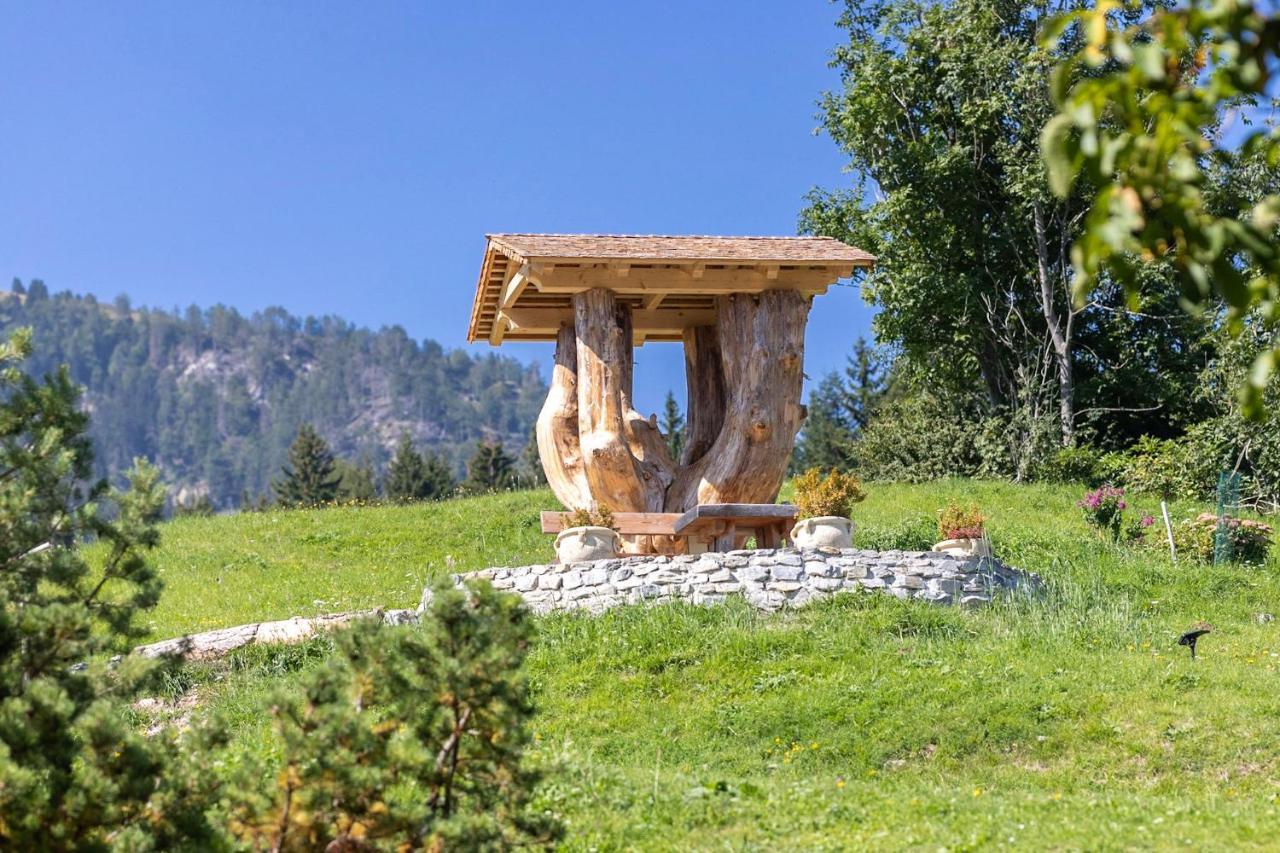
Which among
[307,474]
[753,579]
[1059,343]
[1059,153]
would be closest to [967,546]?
[753,579]

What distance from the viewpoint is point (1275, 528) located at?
21766 millimetres

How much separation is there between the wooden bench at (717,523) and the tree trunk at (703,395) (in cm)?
148

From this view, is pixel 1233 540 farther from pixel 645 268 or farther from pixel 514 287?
pixel 514 287

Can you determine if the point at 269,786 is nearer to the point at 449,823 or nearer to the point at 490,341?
the point at 449,823

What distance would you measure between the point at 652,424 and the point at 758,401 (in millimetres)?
1478

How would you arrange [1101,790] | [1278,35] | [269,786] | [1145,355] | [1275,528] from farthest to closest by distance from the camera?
[1145,355]
[1275,528]
[1101,790]
[269,786]
[1278,35]

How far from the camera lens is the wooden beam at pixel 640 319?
17.8 m

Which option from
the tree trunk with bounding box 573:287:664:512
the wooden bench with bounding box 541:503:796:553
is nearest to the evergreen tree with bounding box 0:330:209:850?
the wooden bench with bounding box 541:503:796:553

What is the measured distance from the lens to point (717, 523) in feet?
52.5

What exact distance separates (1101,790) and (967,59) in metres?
22.8

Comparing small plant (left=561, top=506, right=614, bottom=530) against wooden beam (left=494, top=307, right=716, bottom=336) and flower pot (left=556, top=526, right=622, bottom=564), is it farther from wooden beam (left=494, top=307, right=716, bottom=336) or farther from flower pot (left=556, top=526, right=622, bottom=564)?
wooden beam (left=494, top=307, right=716, bottom=336)

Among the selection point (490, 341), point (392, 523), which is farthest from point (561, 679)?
point (392, 523)

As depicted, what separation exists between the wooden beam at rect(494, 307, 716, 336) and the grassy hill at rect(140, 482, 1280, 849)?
359cm

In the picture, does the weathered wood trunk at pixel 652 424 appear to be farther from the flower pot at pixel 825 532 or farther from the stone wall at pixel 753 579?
the stone wall at pixel 753 579
